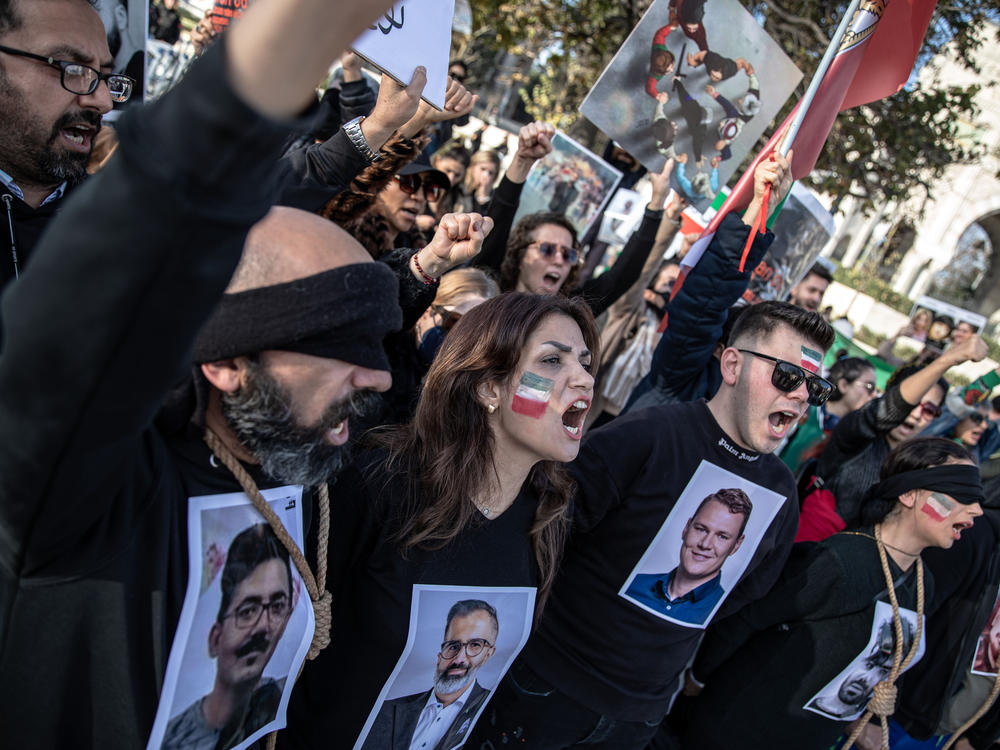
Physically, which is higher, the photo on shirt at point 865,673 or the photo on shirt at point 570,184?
the photo on shirt at point 570,184

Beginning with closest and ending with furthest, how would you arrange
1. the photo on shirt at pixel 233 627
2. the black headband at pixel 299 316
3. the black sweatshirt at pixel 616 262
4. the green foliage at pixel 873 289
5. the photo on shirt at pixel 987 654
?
the black headband at pixel 299 316 → the photo on shirt at pixel 233 627 → the black sweatshirt at pixel 616 262 → the photo on shirt at pixel 987 654 → the green foliage at pixel 873 289

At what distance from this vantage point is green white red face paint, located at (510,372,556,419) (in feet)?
6.38

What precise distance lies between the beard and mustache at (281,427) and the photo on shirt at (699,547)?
4.79ft

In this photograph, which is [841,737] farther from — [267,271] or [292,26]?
[292,26]

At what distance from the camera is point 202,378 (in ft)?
3.76

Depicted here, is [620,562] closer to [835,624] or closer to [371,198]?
[835,624]

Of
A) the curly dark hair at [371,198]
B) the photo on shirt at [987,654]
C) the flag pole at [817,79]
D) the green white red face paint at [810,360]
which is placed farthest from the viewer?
the photo on shirt at [987,654]

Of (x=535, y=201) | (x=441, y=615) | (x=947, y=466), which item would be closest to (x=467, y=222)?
(x=441, y=615)

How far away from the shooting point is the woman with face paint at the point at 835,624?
9.09 feet

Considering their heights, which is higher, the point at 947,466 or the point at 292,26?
the point at 292,26

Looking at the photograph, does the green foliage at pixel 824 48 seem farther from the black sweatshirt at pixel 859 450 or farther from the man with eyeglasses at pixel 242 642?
the man with eyeglasses at pixel 242 642

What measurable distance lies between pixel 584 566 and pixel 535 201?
2.85m

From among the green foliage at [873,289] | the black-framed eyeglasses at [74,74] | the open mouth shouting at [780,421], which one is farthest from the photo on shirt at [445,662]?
the green foliage at [873,289]

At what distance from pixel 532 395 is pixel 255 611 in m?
0.93
